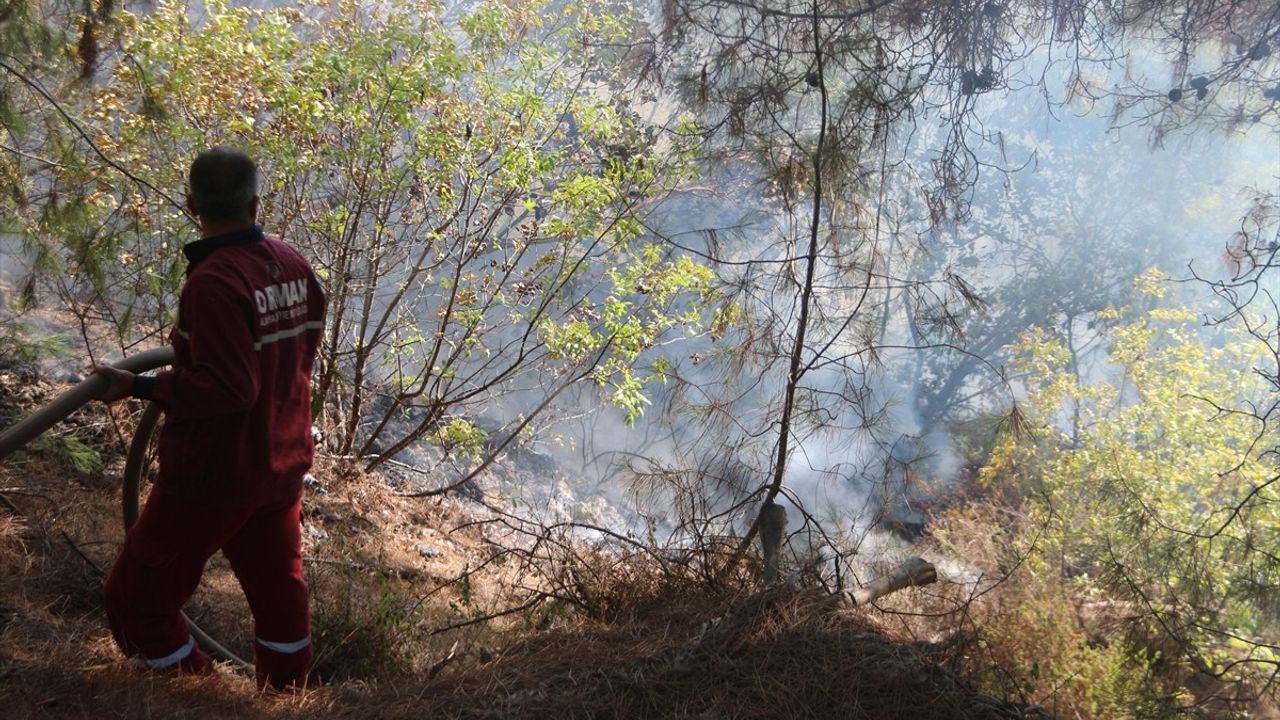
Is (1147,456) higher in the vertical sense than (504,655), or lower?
higher

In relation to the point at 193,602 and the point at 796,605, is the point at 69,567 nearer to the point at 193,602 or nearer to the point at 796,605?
the point at 193,602

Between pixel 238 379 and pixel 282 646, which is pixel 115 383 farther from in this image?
pixel 282 646

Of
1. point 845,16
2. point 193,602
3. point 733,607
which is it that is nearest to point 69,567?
point 193,602

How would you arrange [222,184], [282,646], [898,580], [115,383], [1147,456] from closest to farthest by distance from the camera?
[115,383] → [222,184] → [282,646] → [898,580] → [1147,456]

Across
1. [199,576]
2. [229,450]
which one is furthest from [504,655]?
[229,450]

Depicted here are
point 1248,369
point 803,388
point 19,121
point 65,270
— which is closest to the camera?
point 19,121

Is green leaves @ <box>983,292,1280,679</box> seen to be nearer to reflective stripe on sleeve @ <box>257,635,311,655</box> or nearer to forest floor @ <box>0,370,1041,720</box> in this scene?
forest floor @ <box>0,370,1041,720</box>

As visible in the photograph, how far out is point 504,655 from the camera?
261 cm

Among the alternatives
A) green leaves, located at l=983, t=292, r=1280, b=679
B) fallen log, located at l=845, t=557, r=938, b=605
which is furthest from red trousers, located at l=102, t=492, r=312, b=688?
green leaves, located at l=983, t=292, r=1280, b=679

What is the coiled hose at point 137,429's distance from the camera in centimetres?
196

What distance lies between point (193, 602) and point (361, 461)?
311cm

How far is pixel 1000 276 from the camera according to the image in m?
21.1

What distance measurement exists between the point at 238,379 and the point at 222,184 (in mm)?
544

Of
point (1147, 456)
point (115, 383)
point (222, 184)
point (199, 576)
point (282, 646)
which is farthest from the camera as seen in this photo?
point (1147, 456)
